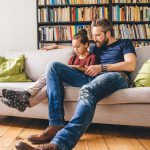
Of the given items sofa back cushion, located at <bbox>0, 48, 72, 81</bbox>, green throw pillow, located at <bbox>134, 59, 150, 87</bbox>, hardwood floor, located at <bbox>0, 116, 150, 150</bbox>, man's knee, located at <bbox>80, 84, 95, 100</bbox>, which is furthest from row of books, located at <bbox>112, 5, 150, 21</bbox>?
man's knee, located at <bbox>80, 84, 95, 100</bbox>

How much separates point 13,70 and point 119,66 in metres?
1.11

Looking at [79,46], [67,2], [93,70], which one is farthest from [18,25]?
[93,70]

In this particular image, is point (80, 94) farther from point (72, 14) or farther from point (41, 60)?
point (72, 14)

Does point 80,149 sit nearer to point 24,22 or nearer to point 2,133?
point 2,133

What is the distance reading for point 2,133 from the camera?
2.35m

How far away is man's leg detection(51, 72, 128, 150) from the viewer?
1604 millimetres

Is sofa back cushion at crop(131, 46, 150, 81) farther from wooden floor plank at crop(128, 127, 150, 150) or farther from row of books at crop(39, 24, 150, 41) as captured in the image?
row of books at crop(39, 24, 150, 41)

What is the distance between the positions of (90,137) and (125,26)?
246 cm

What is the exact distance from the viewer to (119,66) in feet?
7.72

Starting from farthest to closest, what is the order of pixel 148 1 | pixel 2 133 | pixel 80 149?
pixel 148 1, pixel 2 133, pixel 80 149

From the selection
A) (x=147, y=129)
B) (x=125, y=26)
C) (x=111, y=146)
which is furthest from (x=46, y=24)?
(x=111, y=146)

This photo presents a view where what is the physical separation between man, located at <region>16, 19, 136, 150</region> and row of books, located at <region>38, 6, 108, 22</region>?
1.76m

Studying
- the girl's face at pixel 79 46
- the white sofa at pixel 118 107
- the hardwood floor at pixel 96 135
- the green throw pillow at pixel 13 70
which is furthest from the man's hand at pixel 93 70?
the green throw pillow at pixel 13 70

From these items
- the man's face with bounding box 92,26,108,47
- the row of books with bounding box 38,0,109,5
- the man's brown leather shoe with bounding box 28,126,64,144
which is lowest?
Result: the man's brown leather shoe with bounding box 28,126,64,144
